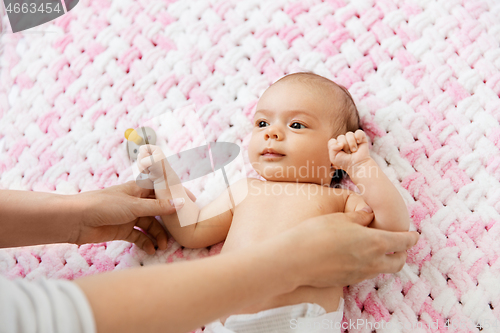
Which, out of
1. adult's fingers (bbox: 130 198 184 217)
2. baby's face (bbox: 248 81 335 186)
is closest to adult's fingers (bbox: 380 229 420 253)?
baby's face (bbox: 248 81 335 186)

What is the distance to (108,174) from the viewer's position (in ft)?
4.13

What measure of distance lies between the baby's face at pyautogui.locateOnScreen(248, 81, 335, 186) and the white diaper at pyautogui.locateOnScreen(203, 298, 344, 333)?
0.37m

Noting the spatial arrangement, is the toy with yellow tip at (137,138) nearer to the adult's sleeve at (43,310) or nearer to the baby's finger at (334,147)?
the baby's finger at (334,147)

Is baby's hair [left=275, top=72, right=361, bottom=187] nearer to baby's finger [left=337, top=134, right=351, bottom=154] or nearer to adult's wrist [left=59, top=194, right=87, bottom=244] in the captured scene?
baby's finger [left=337, top=134, right=351, bottom=154]

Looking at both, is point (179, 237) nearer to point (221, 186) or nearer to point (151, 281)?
point (221, 186)

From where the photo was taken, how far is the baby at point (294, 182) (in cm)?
94

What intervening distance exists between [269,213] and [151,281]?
18.8 inches

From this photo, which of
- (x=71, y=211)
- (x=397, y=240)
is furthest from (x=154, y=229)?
(x=397, y=240)

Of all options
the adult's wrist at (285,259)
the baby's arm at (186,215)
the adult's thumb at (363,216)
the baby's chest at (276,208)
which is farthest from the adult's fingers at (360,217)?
the baby's arm at (186,215)

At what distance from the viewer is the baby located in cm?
94

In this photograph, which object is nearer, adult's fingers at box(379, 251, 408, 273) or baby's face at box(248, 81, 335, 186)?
adult's fingers at box(379, 251, 408, 273)

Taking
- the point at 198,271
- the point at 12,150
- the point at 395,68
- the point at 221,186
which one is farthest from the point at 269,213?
the point at 12,150

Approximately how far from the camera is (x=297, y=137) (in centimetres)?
106

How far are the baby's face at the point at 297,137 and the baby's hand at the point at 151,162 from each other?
28 cm
